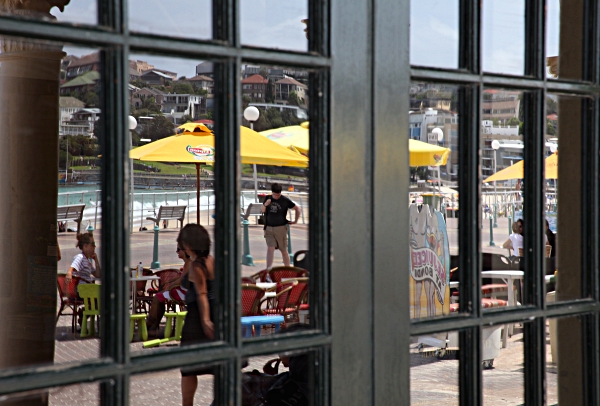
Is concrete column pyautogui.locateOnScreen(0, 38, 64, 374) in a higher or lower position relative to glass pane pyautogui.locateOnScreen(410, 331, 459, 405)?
higher

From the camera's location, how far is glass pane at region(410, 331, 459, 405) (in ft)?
15.4

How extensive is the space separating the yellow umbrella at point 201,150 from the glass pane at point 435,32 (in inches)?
257

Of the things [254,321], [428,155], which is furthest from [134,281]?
[428,155]

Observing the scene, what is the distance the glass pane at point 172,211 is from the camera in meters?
3.70

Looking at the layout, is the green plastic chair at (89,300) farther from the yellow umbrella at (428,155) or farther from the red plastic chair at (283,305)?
the yellow umbrella at (428,155)

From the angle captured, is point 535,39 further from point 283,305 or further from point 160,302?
point 160,302

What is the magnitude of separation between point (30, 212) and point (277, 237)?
16.3 feet

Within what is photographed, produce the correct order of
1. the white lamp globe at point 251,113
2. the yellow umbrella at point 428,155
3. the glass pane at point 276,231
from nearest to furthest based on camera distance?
the glass pane at point 276,231 < the yellow umbrella at point 428,155 < the white lamp globe at point 251,113

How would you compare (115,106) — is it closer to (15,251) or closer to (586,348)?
(586,348)

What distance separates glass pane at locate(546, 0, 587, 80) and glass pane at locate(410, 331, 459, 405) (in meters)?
2.64

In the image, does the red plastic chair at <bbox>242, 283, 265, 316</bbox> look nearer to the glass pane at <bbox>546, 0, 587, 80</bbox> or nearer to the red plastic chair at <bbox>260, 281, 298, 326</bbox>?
the red plastic chair at <bbox>260, 281, 298, 326</bbox>

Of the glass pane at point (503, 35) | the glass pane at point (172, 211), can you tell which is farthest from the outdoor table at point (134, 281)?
the glass pane at point (503, 35)

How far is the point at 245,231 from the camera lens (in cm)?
1225

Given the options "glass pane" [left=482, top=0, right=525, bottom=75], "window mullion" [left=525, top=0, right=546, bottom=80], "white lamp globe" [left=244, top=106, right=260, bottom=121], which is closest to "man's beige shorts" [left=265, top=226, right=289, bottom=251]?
"white lamp globe" [left=244, top=106, right=260, bottom=121]
